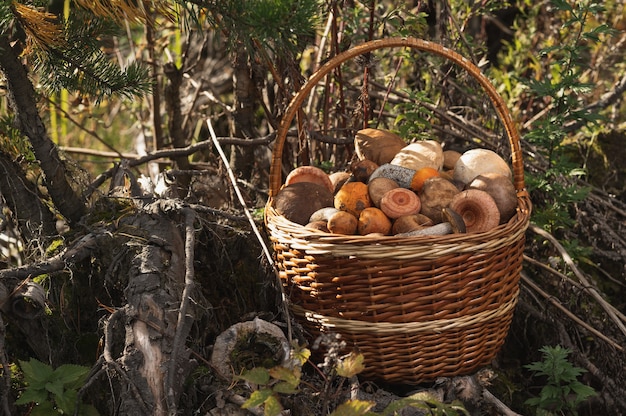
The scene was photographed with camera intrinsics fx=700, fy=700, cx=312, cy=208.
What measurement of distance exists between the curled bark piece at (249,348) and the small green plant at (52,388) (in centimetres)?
37

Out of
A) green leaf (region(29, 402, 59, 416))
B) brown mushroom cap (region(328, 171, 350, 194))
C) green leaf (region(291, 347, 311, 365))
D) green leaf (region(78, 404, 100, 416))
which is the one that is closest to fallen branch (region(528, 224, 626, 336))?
brown mushroom cap (region(328, 171, 350, 194))

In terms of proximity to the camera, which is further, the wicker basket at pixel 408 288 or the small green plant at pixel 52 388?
the wicker basket at pixel 408 288

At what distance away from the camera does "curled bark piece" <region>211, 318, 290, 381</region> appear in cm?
199

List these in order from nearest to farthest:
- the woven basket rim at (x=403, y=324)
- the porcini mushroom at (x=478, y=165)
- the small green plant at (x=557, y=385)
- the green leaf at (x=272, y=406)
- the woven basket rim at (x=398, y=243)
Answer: the green leaf at (x=272, y=406) < the woven basket rim at (x=398, y=243) < the woven basket rim at (x=403, y=324) < the small green plant at (x=557, y=385) < the porcini mushroom at (x=478, y=165)

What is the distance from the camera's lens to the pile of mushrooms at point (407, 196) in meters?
2.07

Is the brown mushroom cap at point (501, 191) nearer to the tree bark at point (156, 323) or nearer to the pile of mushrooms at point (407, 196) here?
the pile of mushrooms at point (407, 196)

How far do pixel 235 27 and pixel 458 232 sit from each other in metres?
0.84

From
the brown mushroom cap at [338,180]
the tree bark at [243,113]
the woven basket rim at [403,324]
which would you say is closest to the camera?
the woven basket rim at [403,324]

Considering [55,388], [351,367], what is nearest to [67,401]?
[55,388]

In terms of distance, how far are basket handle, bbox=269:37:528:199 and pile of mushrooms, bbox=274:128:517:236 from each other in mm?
59

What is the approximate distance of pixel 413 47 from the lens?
7.07 ft

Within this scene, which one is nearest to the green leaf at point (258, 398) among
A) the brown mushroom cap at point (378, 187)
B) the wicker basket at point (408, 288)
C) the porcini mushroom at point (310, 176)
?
the wicker basket at point (408, 288)

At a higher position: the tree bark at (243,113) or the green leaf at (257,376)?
the tree bark at (243,113)

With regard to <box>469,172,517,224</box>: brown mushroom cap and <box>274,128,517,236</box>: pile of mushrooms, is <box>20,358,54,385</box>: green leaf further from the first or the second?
<box>469,172,517,224</box>: brown mushroom cap
